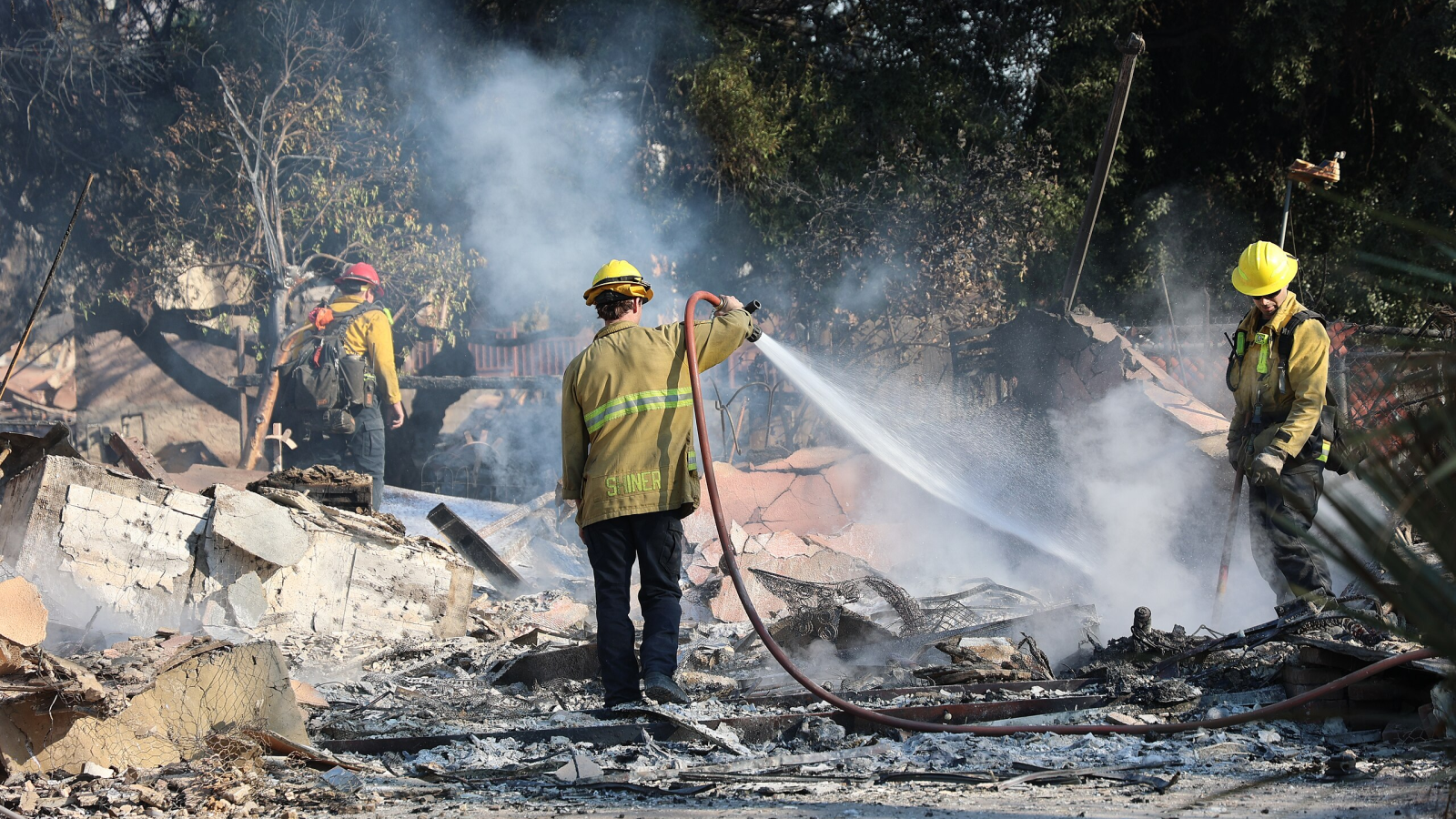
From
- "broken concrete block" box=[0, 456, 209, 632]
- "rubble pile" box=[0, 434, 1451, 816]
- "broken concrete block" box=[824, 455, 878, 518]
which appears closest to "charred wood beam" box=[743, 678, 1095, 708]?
"rubble pile" box=[0, 434, 1451, 816]

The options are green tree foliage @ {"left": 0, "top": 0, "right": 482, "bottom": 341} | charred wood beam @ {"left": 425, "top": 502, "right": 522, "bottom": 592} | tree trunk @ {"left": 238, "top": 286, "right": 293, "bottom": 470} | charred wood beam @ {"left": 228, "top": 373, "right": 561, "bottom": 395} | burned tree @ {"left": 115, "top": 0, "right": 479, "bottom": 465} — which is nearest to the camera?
charred wood beam @ {"left": 425, "top": 502, "right": 522, "bottom": 592}

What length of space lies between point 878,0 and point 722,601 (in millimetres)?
7294

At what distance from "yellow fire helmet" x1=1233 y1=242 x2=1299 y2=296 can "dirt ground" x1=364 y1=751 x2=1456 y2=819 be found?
283cm

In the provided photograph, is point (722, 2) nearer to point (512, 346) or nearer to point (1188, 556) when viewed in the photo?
point (512, 346)

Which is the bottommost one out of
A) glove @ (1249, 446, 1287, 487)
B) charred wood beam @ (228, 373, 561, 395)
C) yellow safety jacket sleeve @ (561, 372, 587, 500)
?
yellow safety jacket sleeve @ (561, 372, 587, 500)

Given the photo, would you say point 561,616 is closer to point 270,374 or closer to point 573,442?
point 573,442

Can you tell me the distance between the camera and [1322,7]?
10.4m

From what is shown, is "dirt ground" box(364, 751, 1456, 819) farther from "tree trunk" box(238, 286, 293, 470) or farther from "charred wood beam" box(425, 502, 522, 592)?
"tree trunk" box(238, 286, 293, 470)

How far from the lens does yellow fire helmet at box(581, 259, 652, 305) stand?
4.36 metres

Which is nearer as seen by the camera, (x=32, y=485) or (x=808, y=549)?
(x=32, y=485)

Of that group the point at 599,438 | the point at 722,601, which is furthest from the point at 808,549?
the point at 599,438

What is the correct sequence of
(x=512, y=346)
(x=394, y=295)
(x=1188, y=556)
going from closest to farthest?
1. (x=1188, y=556)
2. (x=394, y=295)
3. (x=512, y=346)

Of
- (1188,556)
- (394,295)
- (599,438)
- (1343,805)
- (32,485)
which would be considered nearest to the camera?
(1343,805)

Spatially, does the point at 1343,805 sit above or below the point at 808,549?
below
